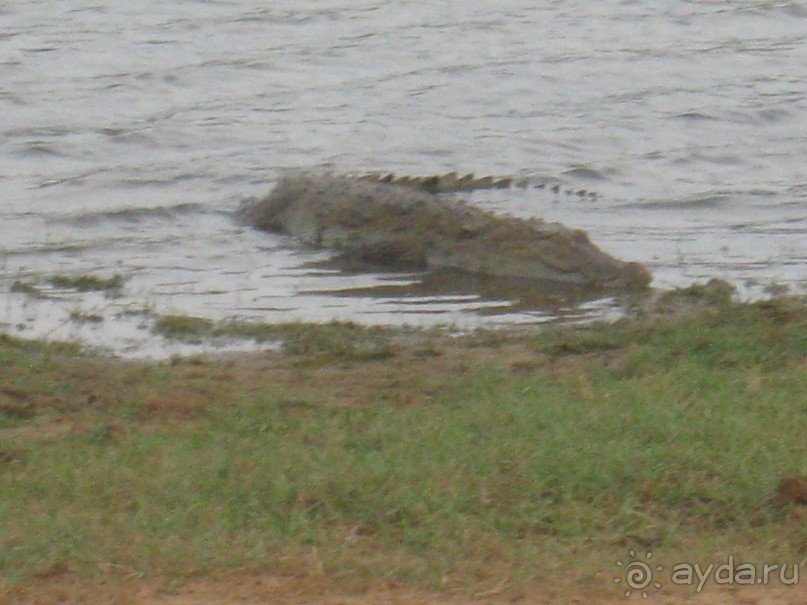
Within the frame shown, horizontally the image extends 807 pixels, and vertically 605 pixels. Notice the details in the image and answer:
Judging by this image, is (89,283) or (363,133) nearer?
(89,283)

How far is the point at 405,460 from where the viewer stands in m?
4.80

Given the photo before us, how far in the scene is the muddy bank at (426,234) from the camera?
861 centimetres

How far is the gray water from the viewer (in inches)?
331

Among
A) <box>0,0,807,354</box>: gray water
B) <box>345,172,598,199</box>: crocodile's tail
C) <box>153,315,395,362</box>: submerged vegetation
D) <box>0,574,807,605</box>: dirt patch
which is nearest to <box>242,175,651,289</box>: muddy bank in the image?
<box>345,172,598,199</box>: crocodile's tail

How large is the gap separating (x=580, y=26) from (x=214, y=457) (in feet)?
40.3

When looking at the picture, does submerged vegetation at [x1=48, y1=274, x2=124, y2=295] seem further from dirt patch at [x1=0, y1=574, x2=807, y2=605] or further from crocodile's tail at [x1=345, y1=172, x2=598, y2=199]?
dirt patch at [x1=0, y1=574, x2=807, y2=605]

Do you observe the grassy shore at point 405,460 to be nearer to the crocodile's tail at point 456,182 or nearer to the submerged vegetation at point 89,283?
the submerged vegetation at point 89,283

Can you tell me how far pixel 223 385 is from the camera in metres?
5.96

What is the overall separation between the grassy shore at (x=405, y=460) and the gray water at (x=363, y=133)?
1084mm

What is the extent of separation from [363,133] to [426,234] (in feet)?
11.1

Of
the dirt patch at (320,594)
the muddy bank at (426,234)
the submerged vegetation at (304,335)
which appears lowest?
the dirt patch at (320,594)

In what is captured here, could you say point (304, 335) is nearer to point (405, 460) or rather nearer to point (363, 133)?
point (405, 460)

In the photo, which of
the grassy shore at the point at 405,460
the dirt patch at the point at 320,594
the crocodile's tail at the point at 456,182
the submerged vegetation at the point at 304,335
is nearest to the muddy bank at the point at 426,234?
the crocodile's tail at the point at 456,182

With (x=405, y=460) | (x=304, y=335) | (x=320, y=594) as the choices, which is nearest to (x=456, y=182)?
(x=304, y=335)
